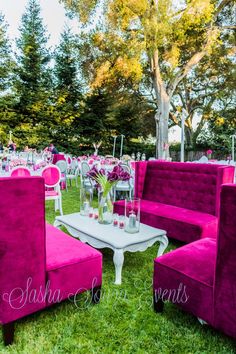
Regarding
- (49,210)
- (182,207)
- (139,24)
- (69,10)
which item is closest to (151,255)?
(182,207)

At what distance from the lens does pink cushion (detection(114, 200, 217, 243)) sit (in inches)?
111

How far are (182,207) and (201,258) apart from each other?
5.79ft

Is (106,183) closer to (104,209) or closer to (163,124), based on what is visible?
(104,209)

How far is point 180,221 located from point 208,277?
1.40 metres

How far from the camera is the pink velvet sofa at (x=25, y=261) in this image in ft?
4.65

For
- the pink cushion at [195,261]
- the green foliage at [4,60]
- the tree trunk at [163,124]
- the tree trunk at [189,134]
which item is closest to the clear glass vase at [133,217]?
the pink cushion at [195,261]

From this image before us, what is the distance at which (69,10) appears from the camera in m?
11.4

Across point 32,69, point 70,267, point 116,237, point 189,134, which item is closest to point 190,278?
point 70,267

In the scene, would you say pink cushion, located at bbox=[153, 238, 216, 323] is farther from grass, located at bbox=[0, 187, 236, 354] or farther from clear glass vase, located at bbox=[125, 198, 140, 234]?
clear glass vase, located at bbox=[125, 198, 140, 234]

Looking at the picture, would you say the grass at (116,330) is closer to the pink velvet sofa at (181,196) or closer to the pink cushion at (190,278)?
the pink cushion at (190,278)

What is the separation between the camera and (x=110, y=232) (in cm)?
255

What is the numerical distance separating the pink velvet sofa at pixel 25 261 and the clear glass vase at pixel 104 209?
1.11m

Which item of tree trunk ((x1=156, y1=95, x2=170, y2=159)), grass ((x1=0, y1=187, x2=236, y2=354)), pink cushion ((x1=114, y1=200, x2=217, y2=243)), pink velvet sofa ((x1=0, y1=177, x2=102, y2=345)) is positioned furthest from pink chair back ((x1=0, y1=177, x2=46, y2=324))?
tree trunk ((x1=156, y1=95, x2=170, y2=159))

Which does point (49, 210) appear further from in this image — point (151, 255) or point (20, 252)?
point (20, 252)
